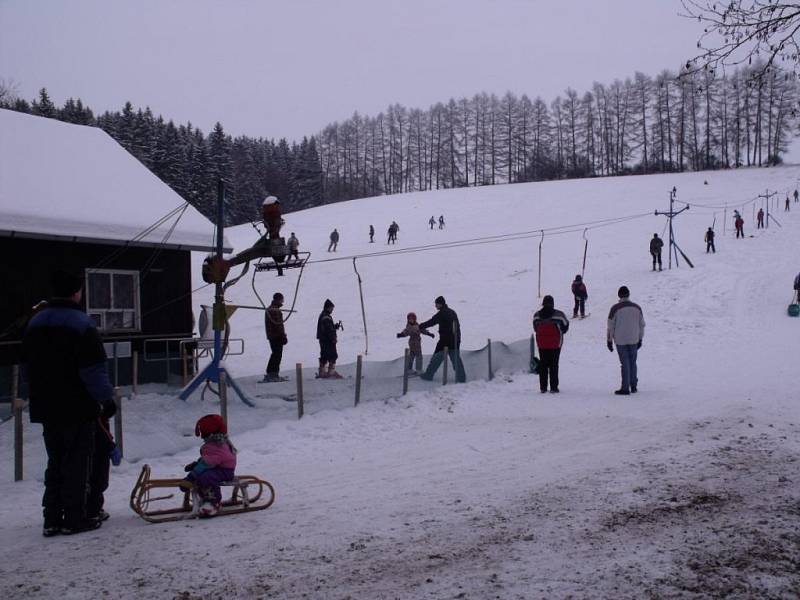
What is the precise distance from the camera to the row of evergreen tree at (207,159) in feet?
227

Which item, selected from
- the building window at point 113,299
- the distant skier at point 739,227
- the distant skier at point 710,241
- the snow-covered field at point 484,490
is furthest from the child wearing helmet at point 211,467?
the distant skier at point 739,227

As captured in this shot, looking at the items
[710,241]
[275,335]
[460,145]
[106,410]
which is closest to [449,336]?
[275,335]

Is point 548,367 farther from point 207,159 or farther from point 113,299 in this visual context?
point 207,159

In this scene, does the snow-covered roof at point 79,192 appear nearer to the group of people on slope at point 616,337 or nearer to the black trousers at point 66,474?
the group of people on slope at point 616,337

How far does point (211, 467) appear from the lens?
571 centimetres

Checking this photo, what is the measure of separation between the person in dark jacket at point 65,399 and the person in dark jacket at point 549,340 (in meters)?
8.63

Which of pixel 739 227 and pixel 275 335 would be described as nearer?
pixel 275 335

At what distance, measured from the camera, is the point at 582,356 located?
18.6 m

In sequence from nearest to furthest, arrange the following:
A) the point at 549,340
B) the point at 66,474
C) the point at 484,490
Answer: the point at 66,474
the point at 484,490
the point at 549,340

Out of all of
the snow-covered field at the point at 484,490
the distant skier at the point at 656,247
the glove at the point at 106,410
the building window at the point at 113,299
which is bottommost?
the snow-covered field at the point at 484,490

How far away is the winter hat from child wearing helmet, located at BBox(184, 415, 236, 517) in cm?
152

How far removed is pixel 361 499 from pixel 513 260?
31.5 meters

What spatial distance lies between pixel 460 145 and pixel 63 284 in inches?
3874

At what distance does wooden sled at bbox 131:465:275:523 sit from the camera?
5.48 metres
